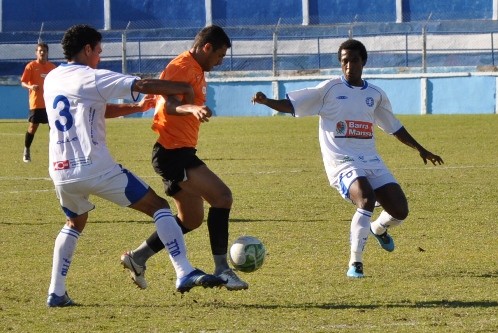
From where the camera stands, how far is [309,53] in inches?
1587

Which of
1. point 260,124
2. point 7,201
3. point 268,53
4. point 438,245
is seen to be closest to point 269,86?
point 268,53

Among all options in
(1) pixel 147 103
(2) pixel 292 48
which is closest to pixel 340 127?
(1) pixel 147 103

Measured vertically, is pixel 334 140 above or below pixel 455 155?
above

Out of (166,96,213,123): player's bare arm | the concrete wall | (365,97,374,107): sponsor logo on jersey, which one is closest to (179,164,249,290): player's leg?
(166,96,213,123): player's bare arm

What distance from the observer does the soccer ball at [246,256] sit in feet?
25.0

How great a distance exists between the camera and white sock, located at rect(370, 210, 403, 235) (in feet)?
29.0

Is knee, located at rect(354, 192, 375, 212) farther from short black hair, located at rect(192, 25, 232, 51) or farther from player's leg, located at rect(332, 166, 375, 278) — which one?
short black hair, located at rect(192, 25, 232, 51)

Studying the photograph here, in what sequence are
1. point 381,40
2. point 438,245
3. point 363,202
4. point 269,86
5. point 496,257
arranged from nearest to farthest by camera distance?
point 363,202, point 496,257, point 438,245, point 269,86, point 381,40

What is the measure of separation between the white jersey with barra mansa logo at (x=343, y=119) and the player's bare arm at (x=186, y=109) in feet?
5.90

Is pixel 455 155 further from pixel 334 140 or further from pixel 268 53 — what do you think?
pixel 268 53

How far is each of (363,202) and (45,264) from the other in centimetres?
269

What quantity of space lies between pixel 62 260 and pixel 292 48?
34.1 metres

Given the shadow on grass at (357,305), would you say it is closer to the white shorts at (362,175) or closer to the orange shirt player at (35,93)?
the white shorts at (362,175)

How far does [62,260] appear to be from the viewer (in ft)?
23.2
